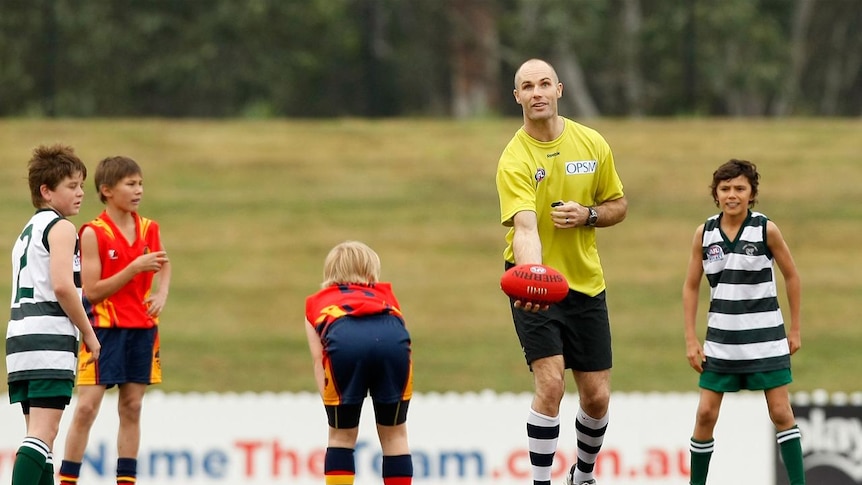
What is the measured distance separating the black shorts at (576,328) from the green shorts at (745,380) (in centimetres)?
55

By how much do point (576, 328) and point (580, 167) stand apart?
765 mm

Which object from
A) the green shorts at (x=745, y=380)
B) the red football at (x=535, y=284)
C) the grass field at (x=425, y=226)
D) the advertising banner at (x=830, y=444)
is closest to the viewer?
the red football at (x=535, y=284)

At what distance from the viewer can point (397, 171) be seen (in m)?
17.6

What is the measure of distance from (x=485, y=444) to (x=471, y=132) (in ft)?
32.6

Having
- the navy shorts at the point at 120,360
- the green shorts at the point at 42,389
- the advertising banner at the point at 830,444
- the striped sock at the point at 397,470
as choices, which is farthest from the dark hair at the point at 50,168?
the advertising banner at the point at 830,444

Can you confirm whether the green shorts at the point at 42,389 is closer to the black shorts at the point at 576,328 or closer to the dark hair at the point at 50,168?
the dark hair at the point at 50,168

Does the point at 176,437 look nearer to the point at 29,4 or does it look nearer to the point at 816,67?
the point at 29,4

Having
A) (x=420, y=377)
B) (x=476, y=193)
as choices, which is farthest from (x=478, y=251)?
(x=420, y=377)

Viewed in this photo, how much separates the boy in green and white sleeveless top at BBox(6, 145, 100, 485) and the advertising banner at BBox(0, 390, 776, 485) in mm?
3391

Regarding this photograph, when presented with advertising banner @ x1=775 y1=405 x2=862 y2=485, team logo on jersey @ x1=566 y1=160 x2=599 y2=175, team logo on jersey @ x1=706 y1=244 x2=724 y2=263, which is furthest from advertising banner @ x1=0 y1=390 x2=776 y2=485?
team logo on jersey @ x1=566 y1=160 x2=599 y2=175

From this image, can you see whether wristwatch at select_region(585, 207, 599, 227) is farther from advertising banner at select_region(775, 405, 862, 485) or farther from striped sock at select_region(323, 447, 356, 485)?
advertising banner at select_region(775, 405, 862, 485)

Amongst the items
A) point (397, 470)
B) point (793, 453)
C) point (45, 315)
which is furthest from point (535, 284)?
point (45, 315)

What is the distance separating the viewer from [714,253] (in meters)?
6.53

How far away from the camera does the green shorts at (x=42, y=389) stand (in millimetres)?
5859
